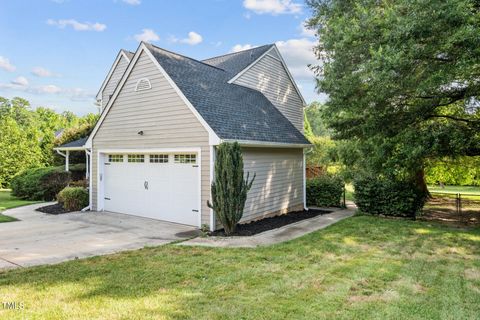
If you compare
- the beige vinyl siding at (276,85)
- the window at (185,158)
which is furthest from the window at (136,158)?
the beige vinyl siding at (276,85)

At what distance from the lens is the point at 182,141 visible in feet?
32.1

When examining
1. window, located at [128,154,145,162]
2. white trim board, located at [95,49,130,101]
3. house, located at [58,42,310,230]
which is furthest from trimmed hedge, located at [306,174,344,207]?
white trim board, located at [95,49,130,101]

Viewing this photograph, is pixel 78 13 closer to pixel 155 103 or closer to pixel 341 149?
pixel 155 103

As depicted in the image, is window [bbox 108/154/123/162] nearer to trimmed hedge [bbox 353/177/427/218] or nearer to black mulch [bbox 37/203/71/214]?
black mulch [bbox 37/203/71/214]

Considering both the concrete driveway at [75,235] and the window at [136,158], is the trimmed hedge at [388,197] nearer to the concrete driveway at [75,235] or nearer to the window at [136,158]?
the concrete driveway at [75,235]

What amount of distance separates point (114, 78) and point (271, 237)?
1542cm

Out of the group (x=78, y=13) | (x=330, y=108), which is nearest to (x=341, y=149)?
(x=330, y=108)

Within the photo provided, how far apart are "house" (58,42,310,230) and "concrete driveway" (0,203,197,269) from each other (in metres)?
0.81

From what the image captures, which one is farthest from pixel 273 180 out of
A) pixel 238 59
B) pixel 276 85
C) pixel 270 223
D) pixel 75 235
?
pixel 238 59

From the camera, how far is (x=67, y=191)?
42.9 ft

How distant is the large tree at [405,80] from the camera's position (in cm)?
689

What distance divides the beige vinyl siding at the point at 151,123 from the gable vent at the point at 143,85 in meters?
0.12

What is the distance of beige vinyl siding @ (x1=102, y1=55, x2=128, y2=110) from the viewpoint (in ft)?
61.5

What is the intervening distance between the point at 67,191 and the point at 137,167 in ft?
12.7
